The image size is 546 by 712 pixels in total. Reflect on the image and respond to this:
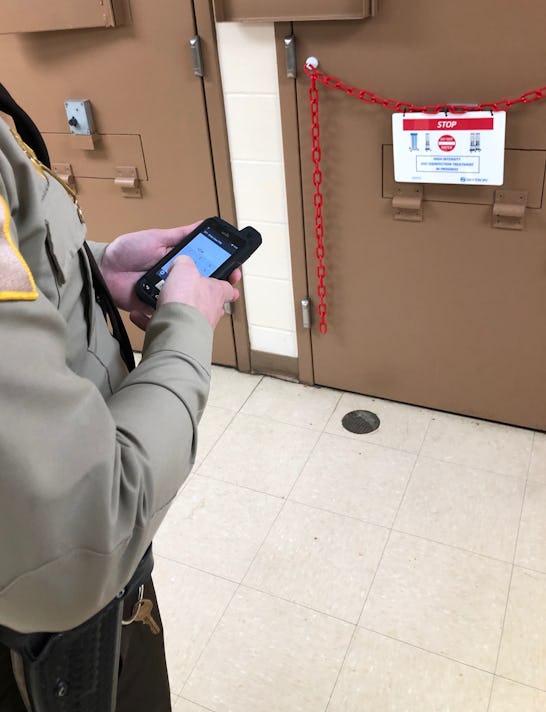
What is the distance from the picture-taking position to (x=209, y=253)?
1.05 m

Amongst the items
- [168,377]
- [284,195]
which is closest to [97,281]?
[168,377]

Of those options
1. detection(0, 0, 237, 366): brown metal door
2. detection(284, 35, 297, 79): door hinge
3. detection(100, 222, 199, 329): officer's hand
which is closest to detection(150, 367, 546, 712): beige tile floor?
detection(0, 0, 237, 366): brown metal door

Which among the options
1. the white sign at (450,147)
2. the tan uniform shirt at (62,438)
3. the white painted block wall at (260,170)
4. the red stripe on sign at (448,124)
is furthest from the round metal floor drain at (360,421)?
the tan uniform shirt at (62,438)

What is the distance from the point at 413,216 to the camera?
76.4 inches

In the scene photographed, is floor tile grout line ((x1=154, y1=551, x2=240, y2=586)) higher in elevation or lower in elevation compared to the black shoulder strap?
lower

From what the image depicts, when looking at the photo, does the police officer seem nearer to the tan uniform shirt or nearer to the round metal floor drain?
the tan uniform shirt

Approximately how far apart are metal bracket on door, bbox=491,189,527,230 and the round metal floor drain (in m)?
0.80

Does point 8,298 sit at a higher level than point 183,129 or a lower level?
higher

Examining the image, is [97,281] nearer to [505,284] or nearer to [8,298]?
[8,298]

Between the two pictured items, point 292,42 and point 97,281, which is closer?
point 97,281

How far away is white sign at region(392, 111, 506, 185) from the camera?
1714 millimetres

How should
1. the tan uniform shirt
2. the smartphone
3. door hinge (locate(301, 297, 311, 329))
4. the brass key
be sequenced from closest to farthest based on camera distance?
1. the tan uniform shirt
2. the brass key
3. the smartphone
4. door hinge (locate(301, 297, 311, 329))

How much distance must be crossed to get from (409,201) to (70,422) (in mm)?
1596

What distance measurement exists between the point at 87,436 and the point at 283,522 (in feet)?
4.70
